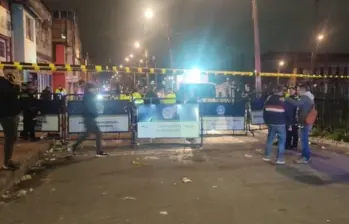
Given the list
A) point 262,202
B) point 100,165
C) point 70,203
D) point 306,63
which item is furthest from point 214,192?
point 306,63

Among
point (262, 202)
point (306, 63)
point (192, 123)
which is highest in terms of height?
point (306, 63)

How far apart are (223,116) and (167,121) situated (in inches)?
84.2

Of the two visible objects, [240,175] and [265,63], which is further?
[265,63]

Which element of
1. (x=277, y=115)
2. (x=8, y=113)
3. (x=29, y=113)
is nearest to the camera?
(x=8, y=113)

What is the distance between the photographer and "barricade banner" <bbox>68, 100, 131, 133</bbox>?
13414mm

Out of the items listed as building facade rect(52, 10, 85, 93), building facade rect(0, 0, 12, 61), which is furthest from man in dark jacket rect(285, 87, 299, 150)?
building facade rect(52, 10, 85, 93)

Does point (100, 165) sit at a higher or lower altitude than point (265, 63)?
lower

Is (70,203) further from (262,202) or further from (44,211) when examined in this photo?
(262,202)

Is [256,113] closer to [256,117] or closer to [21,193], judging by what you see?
[256,117]

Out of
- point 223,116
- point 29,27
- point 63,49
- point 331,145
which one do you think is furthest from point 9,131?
point 63,49

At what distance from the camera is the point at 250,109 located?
601 inches

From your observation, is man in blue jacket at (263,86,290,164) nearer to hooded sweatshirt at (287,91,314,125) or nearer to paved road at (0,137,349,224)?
hooded sweatshirt at (287,91,314,125)

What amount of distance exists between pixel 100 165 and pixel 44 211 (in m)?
3.80

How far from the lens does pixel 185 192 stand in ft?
24.3
